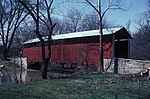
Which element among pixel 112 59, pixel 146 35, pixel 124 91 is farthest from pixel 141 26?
pixel 124 91

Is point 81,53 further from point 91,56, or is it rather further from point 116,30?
point 116,30

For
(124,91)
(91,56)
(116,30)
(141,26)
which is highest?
(141,26)

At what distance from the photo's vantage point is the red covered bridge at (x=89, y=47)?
2228cm

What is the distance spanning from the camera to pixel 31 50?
3316 centimetres

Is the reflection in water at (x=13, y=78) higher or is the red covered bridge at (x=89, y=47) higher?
the red covered bridge at (x=89, y=47)

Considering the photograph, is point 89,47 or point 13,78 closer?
point 13,78

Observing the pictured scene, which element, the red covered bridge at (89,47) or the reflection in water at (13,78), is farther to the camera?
the red covered bridge at (89,47)

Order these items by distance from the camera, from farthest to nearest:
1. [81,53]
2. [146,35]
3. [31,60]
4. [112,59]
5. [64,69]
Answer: [146,35], [31,60], [64,69], [81,53], [112,59]

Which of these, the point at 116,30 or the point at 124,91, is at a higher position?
the point at 116,30

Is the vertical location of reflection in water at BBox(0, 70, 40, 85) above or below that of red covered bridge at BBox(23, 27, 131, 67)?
below

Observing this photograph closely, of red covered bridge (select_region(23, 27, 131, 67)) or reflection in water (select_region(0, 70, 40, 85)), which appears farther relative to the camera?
red covered bridge (select_region(23, 27, 131, 67))

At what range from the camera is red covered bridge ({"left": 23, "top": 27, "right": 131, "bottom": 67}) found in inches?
877

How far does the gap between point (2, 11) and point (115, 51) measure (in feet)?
59.1

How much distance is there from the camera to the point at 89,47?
2380cm
